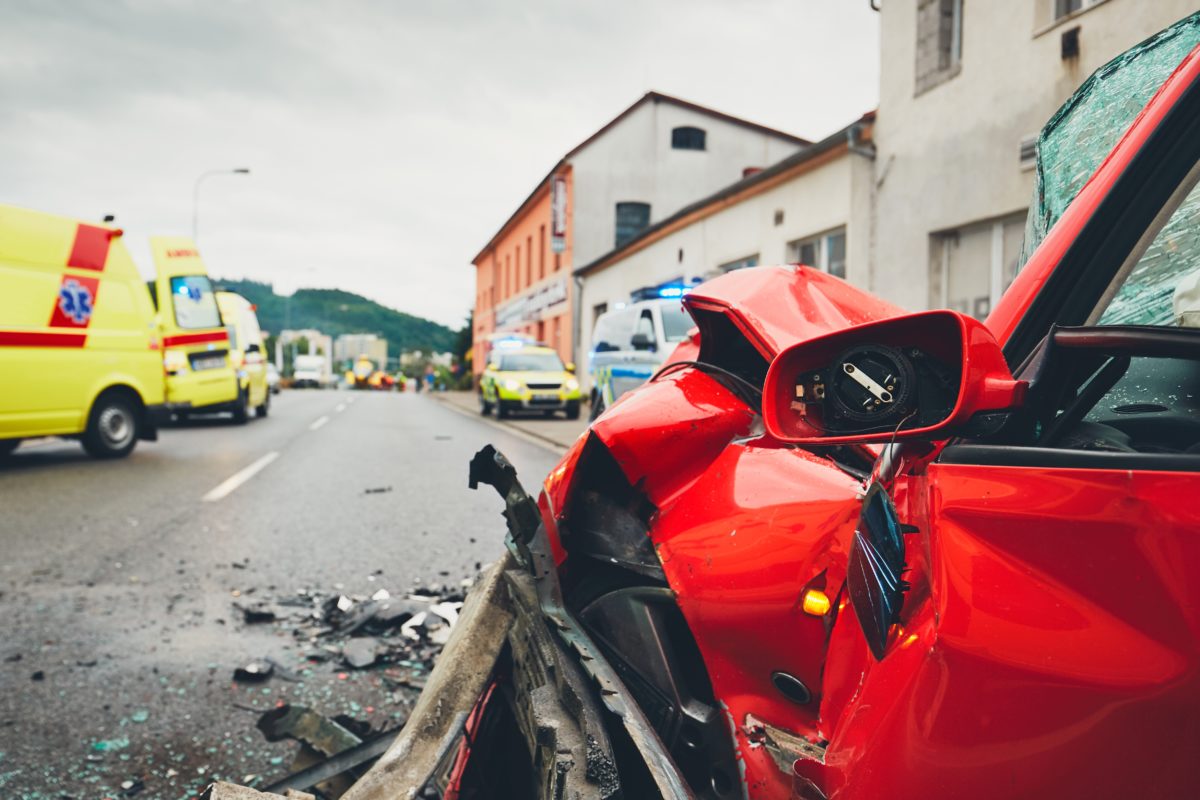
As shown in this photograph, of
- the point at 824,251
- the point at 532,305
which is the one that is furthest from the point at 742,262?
the point at 532,305

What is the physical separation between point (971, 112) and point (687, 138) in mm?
20279

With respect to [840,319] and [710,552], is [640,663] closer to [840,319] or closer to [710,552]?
[710,552]

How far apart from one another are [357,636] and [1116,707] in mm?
3523

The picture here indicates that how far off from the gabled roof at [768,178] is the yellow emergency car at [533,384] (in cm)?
455

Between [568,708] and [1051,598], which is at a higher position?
[1051,598]

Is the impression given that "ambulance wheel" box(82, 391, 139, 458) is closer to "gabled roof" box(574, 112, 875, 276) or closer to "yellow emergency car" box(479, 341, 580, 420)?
"yellow emergency car" box(479, 341, 580, 420)

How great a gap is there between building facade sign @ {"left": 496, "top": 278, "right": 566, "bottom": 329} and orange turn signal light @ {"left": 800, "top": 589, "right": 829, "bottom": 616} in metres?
31.8

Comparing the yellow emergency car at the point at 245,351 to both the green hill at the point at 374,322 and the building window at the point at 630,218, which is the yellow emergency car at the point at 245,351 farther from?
the green hill at the point at 374,322

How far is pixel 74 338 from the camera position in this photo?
996 cm

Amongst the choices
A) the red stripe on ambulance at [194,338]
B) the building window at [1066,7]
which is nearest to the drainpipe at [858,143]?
the building window at [1066,7]

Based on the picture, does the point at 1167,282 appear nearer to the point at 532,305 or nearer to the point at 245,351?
the point at 245,351

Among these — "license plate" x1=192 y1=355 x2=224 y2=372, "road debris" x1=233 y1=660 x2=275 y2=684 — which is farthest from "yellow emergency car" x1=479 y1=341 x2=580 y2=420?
"road debris" x1=233 y1=660 x2=275 y2=684

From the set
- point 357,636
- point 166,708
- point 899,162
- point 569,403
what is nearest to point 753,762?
point 166,708

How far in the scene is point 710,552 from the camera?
1578 mm
